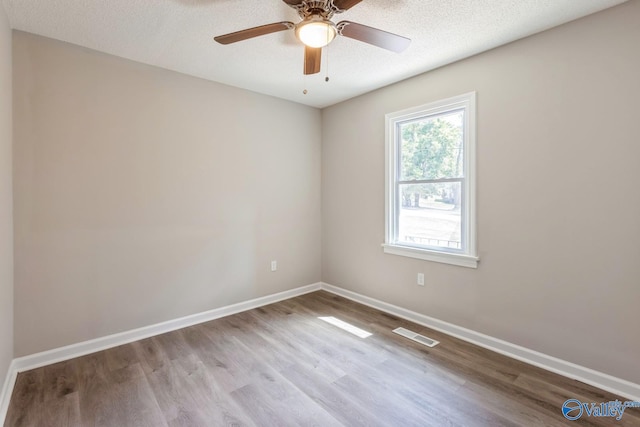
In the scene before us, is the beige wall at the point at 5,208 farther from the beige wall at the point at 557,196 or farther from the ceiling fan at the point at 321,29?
the beige wall at the point at 557,196

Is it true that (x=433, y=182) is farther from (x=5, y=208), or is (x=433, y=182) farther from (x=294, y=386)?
(x=5, y=208)

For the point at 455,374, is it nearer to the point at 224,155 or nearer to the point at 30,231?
the point at 224,155

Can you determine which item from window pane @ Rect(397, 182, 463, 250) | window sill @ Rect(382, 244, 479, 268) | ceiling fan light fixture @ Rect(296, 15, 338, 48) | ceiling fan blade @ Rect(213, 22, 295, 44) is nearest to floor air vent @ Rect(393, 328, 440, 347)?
window sill @ Rect(382, 244, 479, 268)

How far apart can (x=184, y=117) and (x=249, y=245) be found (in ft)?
4.98

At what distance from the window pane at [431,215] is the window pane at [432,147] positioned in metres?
0.13

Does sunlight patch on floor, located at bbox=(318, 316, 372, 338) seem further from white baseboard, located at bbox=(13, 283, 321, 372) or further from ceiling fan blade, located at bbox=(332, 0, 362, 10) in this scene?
ceiling fan blade, located at bbox=(332, 0, 362, 10)

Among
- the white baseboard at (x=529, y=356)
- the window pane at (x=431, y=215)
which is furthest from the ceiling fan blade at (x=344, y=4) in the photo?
the white baseboard at (x=529, y=356)

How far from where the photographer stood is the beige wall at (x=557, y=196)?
6.41ft

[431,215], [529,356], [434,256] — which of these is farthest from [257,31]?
[529,356]

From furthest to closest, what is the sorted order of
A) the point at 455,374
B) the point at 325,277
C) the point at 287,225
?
1. the point at 325,277
2. the point at 287,225
3. the point at 455,374

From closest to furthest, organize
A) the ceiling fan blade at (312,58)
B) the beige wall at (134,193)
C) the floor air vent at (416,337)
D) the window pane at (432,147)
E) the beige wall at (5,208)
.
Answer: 1. the beige wall at (5,208)
2. the ceiling fan blade at (312,58)
3. the beige wall at (134,193)
4. the floor air vent at (416,337)
5. the window pane at (432,147)

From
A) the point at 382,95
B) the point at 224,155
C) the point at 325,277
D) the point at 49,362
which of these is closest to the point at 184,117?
the point at 224,155

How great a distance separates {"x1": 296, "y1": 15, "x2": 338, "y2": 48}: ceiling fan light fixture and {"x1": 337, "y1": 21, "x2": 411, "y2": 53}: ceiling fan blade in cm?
7

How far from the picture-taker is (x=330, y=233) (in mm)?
4098
